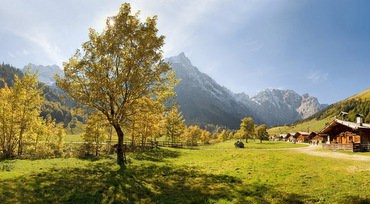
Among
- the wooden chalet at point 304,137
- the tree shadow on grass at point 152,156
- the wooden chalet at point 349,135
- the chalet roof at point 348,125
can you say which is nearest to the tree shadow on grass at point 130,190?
the tree shadow on grass at point 152,156

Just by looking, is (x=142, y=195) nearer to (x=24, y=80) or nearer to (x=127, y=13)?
(x=127, y=13)

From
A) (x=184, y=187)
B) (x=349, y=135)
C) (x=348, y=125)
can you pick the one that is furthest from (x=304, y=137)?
(x=184, y=187)

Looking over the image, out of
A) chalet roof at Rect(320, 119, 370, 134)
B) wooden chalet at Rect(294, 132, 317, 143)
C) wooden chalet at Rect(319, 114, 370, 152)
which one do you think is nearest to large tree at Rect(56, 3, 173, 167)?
wooden chalet at Rect(319, 114, 370, 152)

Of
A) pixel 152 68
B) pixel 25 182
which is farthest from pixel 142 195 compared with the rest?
pixel 152 68

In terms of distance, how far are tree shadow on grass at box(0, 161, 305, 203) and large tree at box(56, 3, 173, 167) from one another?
27.2ft

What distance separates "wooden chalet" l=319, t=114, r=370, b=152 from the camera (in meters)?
41.5

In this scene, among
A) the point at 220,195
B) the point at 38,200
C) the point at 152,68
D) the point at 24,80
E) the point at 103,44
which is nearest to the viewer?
the point at 38,200

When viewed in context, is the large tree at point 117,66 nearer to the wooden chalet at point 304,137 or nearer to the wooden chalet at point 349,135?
the wooden chalet at point 349,135

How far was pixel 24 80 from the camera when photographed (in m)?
29.8

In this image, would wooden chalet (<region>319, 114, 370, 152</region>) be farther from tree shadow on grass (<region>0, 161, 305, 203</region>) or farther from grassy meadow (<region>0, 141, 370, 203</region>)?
tree shadow on grass (<region>0, 161, 305, 203</region>)

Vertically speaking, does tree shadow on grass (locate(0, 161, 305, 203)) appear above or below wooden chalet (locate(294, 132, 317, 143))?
above

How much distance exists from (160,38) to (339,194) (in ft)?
75.0

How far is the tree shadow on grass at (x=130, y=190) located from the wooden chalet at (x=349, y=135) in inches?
1660

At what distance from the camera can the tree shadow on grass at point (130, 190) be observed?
11.9m
